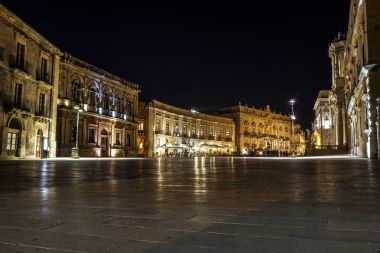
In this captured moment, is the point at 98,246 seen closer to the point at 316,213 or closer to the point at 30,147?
the point at 316,213

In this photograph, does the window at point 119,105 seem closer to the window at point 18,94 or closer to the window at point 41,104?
the window at point 41,104

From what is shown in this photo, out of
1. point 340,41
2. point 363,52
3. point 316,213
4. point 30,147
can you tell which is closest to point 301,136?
point 340,41

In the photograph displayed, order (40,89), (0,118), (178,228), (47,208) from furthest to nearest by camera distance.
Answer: (40,89), (0,118), (47,208), (178,228)

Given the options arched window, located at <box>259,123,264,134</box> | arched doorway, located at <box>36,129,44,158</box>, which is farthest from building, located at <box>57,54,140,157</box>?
arched window, located at <box>259,123,264,134</box>

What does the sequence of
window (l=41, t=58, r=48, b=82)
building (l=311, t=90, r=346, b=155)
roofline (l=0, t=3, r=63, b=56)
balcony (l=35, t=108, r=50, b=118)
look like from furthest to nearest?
building (l=311, t=90, r=346, b=155)
window (l=41, t=58, r=48, b=82)
balcony (l=35, t=108, r=50, b=118)
roofline (l=0, t=3, r=63, b=56)

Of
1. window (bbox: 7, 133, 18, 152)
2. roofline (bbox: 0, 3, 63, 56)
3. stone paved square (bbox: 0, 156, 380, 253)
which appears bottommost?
stone paved square (bbox: 0, 156, 380, 253)

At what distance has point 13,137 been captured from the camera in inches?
1224

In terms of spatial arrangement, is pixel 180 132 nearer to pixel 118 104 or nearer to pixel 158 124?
pixel 158 124

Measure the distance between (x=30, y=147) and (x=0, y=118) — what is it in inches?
191

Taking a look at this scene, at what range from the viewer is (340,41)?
2226 inches

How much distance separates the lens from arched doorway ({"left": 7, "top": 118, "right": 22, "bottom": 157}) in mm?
30495

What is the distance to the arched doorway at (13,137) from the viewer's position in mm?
30495

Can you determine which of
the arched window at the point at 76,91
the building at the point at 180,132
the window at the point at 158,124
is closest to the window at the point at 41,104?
the arched window at the point at 76,91

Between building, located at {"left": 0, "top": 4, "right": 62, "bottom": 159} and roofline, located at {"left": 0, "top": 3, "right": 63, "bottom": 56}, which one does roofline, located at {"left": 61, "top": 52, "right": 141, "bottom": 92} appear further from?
roofline, located at {"left": 0, "top": 3, "right": 63, "bottom": 56}
